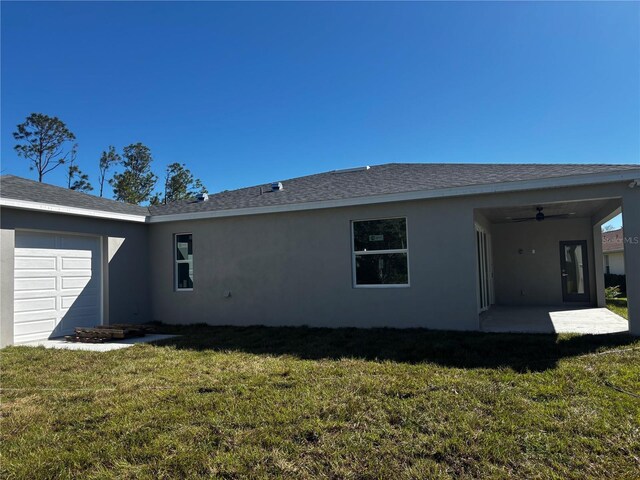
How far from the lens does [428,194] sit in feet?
28.9

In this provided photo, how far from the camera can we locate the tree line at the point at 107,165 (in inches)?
1180

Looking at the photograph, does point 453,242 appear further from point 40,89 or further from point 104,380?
point 40,89

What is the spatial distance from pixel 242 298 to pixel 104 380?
5252 millimetres

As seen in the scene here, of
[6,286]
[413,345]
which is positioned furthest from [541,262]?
[6,286]

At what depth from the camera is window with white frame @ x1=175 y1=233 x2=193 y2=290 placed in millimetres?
11500

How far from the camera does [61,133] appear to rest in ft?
101

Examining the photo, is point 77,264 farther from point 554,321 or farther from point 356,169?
point 554,321

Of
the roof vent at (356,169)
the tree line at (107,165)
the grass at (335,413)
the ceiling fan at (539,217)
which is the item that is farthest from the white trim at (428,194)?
the tree line at (107,165)

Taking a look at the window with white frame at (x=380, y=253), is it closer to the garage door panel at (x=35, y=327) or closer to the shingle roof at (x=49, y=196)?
the shingle roof at (x=49, y=196)

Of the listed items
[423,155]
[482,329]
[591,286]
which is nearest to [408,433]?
[482,329]

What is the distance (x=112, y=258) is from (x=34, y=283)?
1.93 meters

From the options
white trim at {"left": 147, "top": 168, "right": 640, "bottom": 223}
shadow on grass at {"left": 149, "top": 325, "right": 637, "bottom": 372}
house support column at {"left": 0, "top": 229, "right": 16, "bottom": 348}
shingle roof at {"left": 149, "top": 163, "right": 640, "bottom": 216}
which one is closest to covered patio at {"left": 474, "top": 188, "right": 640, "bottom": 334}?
shingle roof at {"left": 149, "top": 163, "right": 640, "bottom": 216}

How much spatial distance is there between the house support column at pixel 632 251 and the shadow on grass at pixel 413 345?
451 mm

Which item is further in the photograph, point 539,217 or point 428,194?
point 539,217
